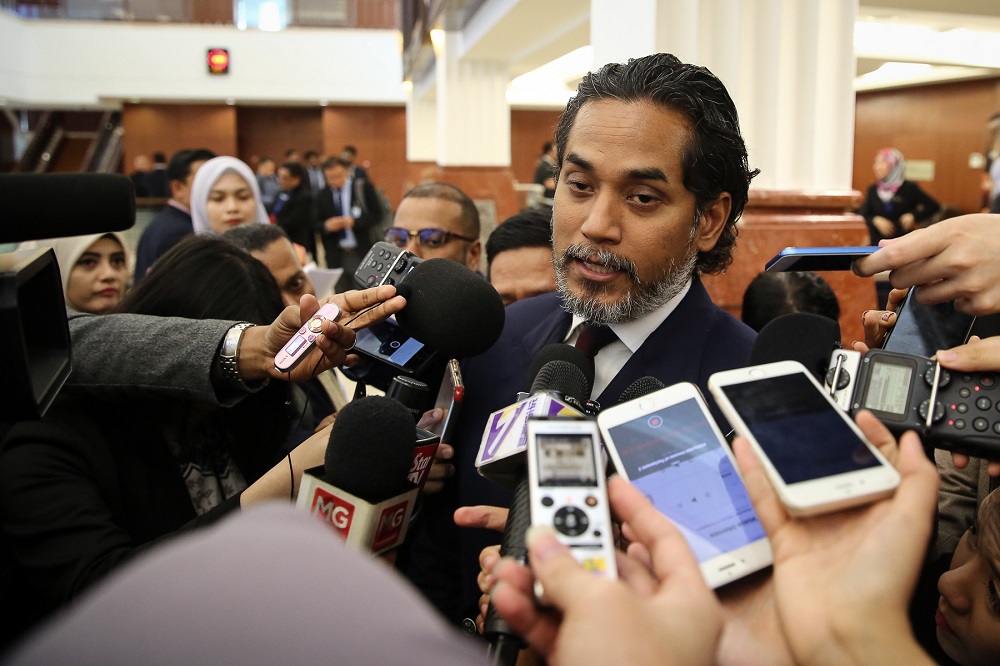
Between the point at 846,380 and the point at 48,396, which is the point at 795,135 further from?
the point at 48,396

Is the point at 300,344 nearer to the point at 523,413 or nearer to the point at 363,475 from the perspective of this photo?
the point at 363,475

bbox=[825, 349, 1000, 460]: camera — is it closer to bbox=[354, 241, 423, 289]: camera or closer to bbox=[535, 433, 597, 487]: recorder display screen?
bbox=[535, 433, 597, 487]: recorder display screen

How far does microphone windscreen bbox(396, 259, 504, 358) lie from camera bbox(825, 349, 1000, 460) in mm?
558

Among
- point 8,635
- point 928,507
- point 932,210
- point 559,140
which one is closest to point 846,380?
point 928,507

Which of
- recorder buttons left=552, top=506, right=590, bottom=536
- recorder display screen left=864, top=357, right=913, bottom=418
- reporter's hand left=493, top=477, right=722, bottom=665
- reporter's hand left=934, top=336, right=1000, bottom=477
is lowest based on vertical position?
reporter's hand left=493, top=477, right=722, bottom=665

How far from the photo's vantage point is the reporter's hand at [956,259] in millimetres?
1104

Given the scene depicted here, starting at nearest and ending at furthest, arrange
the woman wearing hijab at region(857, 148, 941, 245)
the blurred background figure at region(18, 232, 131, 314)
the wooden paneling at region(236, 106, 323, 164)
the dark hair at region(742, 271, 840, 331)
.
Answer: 1. the dark hair at region(742, 271, 840, 331)
2. the blurred background figure at region(18, 232, 131, 314)
3. the woman wearing hijab at region(857, 148, 941, 245)
4. the wooden paneling at region(236, 106, 323, 164)

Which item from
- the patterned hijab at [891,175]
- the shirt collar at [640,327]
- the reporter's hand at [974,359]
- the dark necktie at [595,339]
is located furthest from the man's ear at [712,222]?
the patterned hijab at [891,175]

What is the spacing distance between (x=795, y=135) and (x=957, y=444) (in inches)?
89.9

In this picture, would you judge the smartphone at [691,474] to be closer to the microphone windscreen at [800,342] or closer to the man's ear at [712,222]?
the microphone windscreen at [800,342]

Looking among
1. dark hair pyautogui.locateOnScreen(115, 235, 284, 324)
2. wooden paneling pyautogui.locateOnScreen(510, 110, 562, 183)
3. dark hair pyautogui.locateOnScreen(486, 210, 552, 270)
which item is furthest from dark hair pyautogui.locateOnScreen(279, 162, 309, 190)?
wooden paneling pyautogui.locateOnScreen(510, 110, 562, 183)

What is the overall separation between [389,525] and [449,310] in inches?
15.1

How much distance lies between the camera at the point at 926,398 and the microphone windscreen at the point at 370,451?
22.2 inches

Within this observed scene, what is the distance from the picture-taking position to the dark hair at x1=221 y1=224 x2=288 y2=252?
243cm
